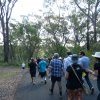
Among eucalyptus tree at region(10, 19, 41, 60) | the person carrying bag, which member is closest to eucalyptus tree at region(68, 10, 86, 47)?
eucalyptus tree at region(10, 19, 41, 60)

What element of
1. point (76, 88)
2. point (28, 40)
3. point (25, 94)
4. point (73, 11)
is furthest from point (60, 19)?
point (76, 88)

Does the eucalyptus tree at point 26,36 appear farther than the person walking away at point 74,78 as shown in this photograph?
Yes

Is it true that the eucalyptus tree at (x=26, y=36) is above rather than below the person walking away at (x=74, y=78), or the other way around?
above

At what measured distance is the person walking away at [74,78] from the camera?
10.8 meters

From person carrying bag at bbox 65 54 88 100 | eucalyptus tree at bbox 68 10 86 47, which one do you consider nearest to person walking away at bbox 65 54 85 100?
person carrying bag at bbox 65 54 88 100

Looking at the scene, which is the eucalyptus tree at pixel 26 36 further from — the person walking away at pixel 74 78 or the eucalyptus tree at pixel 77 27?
the person walking away at pixel 74 78

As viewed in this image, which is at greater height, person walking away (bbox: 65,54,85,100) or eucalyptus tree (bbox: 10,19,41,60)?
eucalyptus tree (bbox: 10,19,41,60)

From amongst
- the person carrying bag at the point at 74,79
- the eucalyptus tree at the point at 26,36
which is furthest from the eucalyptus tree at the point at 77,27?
the person carrying bag at the point at 74,79

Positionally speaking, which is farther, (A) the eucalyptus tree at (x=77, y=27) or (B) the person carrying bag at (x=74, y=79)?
(A) the eucalyptus tree at (x=77, y=27)

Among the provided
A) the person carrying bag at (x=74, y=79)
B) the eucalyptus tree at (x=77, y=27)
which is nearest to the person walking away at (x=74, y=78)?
the person carrying bag at (x=74, y=79)

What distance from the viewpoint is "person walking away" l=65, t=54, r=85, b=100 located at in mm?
10836

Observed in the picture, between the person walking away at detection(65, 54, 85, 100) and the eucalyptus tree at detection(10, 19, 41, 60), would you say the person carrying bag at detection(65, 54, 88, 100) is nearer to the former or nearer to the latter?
the person walking away at detection(65, 54, 85, 100)

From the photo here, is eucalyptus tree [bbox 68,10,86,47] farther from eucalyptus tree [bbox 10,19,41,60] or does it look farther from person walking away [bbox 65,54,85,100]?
person walking away [bbox 65,54,85,100]

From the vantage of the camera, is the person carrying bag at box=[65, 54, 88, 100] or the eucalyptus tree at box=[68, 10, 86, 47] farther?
the eucalyptus tree at box=[68, 10, 86, 47]
